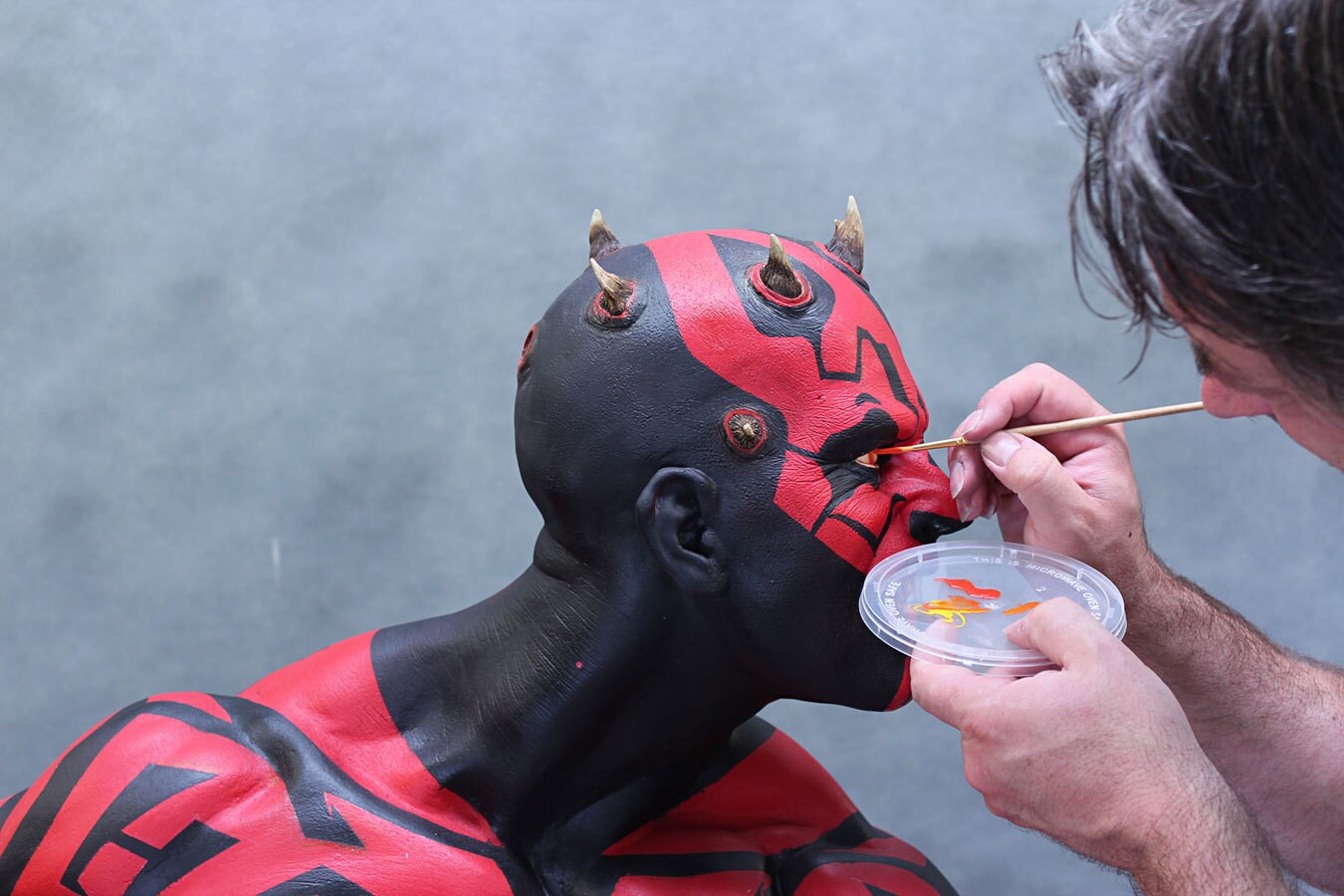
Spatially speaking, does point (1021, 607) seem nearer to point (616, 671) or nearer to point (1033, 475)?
point (1033, 475)

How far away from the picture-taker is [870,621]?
4.82ft

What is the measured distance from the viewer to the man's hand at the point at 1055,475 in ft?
5.19

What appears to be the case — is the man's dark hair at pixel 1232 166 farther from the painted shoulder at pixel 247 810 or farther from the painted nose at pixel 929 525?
the painted shoulder at pixel 247 810

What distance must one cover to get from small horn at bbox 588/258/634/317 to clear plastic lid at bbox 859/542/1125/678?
0.38 m

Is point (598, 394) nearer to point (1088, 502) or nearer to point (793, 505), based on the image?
point (793, 505)

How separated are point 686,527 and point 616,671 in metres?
0.20

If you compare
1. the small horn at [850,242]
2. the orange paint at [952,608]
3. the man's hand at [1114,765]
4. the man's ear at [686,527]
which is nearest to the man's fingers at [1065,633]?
the man's hand at [1114,765]

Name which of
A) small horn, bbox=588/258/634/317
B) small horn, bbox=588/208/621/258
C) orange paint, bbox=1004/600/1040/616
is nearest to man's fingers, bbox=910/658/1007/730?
orange paint, bbox=1004/600/1040/616

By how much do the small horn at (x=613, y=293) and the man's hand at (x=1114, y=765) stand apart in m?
0.51

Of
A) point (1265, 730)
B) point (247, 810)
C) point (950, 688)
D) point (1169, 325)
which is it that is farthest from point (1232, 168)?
point (247, 810)

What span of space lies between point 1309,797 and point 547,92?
1855mm

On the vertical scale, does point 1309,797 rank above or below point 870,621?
below

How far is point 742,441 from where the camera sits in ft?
4.94

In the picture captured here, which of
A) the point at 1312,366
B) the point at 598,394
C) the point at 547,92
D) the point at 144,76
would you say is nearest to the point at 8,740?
the point at 144,76
